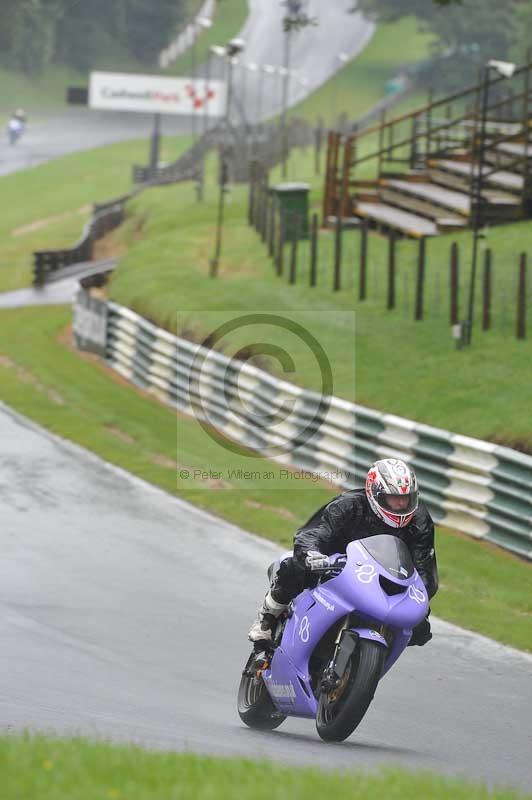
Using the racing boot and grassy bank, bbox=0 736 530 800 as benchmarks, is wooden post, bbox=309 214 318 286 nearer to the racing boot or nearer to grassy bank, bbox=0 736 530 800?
the racing boot

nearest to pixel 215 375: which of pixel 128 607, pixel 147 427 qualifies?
pixel 147 427

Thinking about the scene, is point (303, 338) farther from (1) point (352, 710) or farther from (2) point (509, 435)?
(1) point (352, 710)

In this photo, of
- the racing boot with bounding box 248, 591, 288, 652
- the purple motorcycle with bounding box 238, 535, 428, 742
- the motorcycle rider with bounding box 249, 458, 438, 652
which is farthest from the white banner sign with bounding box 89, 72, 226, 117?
the purple motorcycle with bounding box 238, 535, 428, 742

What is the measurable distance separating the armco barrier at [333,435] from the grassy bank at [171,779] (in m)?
9.40

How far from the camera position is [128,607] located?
12.5 metres

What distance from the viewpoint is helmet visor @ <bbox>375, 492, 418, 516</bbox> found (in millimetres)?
8273

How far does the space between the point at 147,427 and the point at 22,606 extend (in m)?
10.2

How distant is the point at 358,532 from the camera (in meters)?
8.62

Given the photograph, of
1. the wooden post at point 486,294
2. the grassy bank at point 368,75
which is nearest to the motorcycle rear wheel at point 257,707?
the wooden post at point 486,294

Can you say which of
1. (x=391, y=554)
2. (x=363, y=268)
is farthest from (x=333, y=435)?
(x=391, y=554)

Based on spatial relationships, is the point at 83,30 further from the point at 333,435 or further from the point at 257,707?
the point at 257,707

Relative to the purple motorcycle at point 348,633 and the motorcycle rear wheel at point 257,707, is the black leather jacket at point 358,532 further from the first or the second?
the motorcycle rear wheel at point 257,707

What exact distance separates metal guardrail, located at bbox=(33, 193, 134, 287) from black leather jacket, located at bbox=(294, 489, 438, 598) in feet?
113

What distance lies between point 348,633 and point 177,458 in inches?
479
